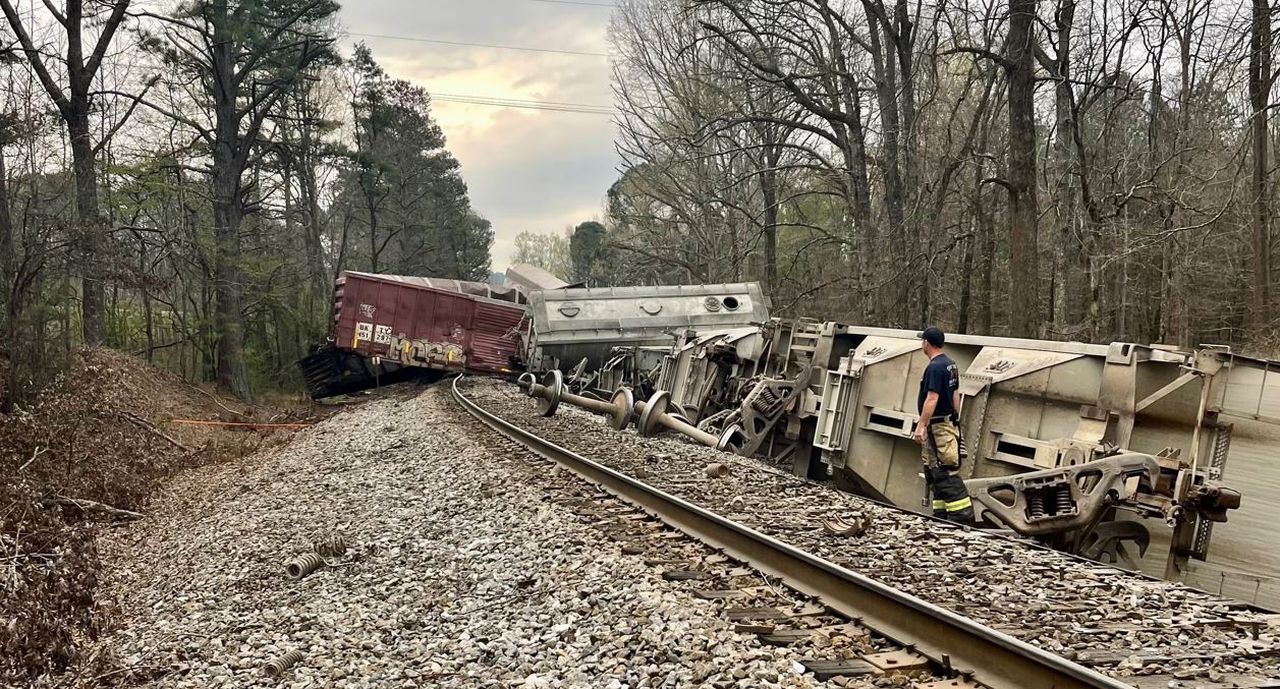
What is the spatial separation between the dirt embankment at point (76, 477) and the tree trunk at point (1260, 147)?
→ 14.7m

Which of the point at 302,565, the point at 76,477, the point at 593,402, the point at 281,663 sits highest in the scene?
the point at 593,402

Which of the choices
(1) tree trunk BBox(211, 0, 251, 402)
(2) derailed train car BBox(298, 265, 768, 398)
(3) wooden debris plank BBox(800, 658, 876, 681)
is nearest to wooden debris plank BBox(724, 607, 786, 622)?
(3) wooden debris plank BBox(800, 658, 876, 681)

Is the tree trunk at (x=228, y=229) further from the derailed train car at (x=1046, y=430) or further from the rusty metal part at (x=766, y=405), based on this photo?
the derailed train car at (x=1046, y=430)

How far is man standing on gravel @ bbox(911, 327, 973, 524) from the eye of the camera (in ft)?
23.2

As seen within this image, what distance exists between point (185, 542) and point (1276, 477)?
30.1 feet

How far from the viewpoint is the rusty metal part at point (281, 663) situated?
155 inches

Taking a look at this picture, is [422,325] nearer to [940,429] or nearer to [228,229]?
[228,229]

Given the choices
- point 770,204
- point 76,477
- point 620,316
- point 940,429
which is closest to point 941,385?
point 940,429

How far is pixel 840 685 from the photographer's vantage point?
129 inches

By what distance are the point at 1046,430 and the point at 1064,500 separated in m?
1.20

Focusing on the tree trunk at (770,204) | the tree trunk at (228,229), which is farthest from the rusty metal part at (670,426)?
the tree trunk at (228,229)

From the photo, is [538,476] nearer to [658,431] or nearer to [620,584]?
[658,431]

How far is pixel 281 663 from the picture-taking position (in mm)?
4012

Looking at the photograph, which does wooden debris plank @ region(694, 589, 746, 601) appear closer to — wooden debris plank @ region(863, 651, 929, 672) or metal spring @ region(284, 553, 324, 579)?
wooden debris plank @ region(863, 651, 929, 672)
